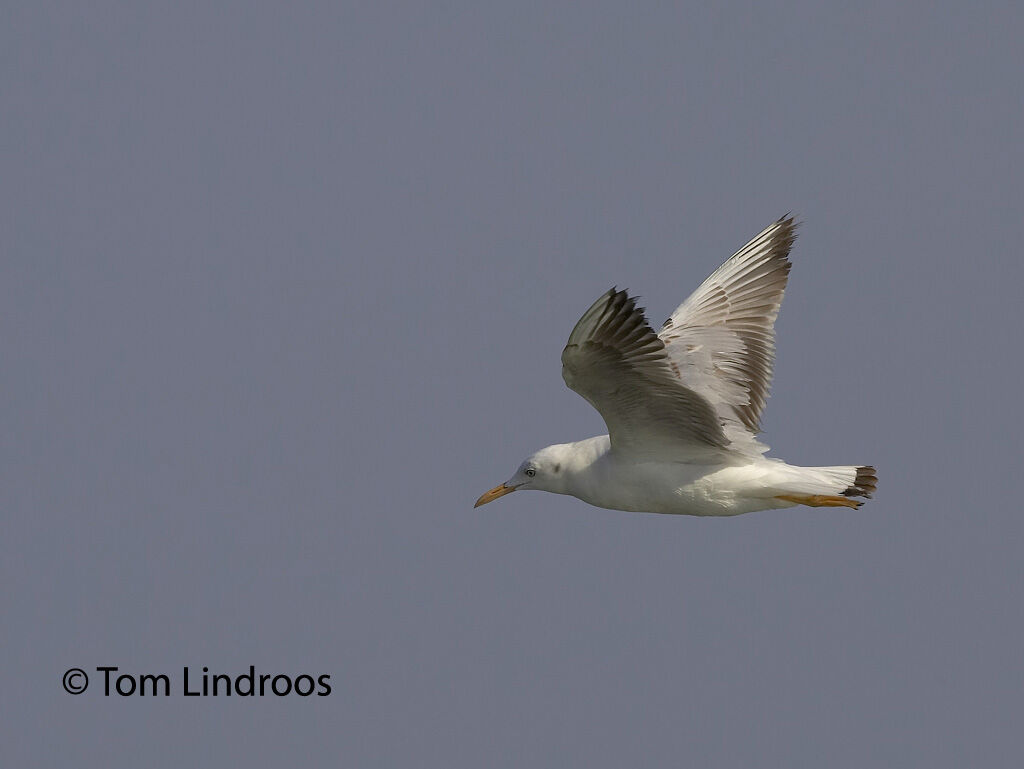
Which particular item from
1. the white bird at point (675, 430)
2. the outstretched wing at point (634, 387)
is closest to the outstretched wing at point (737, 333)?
the white bird at point (675, 430)

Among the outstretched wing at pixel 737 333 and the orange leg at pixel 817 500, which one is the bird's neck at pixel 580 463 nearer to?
the outstretched wing at pixel 737 333

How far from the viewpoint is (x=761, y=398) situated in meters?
14.6

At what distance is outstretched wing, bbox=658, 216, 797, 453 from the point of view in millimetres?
14344

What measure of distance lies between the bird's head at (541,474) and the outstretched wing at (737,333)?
4.09 feet

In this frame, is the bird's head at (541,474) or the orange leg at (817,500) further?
the bird's head at (541,474)

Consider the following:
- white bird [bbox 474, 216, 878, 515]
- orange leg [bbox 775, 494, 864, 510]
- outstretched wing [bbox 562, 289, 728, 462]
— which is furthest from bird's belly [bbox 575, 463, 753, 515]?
orange leg [bbox 775, 494, 864, 510]

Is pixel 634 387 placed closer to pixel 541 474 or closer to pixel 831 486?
pixel 541 474

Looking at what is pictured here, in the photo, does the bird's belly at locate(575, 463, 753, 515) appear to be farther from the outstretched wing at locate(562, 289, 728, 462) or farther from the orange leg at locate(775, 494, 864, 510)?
the orange leg at locate(775, 494, 864, 510)

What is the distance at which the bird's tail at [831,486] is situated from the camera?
42.9ft

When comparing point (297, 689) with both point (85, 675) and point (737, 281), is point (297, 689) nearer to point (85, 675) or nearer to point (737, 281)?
point (85, 675)

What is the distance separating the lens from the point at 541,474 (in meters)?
13.8

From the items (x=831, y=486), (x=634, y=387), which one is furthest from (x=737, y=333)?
(x=634, y=387)

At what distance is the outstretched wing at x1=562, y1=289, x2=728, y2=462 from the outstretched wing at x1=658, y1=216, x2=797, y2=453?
689 mm

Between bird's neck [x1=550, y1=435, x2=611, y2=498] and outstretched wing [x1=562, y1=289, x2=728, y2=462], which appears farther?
bird's neck [x1=550, y1=435, x2=611, y2=498]
